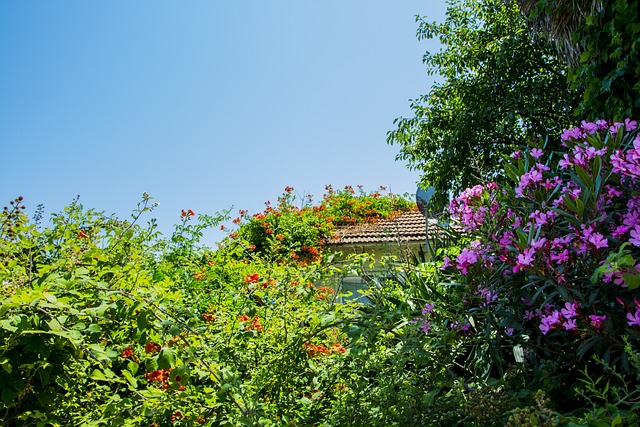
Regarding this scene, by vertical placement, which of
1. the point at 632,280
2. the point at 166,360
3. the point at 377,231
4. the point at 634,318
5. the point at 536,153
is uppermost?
the point at 377,231

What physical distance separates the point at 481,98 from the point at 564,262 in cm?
753

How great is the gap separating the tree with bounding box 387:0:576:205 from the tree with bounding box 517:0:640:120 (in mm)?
2727

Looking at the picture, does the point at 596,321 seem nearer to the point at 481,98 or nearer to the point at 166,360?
the point at 166,360

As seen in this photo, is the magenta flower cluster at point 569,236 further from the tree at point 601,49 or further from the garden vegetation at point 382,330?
the tree at point 601,49

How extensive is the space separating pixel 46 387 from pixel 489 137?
886 centimetres

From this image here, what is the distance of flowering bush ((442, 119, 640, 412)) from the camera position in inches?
96.9

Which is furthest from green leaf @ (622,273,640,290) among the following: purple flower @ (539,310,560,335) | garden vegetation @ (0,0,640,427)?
purple flower @ (539,310,560,335)

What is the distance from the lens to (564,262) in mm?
2598

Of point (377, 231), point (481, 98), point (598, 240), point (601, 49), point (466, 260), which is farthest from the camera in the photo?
point (377, 231)

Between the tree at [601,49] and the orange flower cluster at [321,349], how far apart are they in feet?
11.9

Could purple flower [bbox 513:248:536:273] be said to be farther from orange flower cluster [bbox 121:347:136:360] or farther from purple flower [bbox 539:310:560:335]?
orange flower cluster [bbox 121:347:136:360]

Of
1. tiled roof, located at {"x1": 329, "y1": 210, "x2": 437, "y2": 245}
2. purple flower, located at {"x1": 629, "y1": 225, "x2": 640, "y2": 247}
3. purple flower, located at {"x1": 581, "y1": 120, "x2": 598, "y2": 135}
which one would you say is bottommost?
purple flower, located at {"x1": 629, "y1": 225, "x2": 640, "y2": 247}

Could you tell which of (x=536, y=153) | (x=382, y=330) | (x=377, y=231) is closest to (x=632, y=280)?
(x=382, y=330)

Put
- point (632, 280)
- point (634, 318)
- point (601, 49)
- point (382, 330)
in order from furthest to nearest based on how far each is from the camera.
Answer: point (601, 49) → point (382, 330) → point (634, 318) → point (632, 280)
